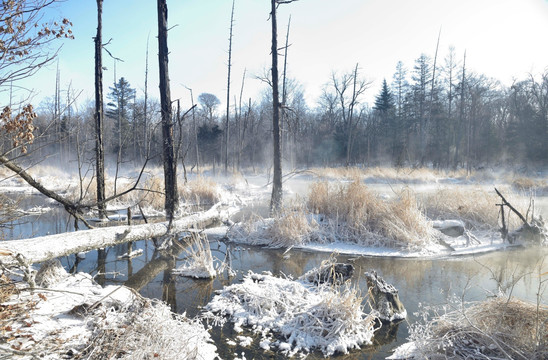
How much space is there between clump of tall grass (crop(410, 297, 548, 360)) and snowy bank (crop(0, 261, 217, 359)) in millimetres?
2034

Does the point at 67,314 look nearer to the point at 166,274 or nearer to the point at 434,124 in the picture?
the point at 166,274

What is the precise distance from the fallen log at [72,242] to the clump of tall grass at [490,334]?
3851 millimetres

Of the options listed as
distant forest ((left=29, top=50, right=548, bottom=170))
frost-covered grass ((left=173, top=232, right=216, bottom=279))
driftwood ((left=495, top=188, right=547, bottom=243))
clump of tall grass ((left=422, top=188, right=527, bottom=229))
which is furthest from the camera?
distant forest ((left=29, top=50, right=548, bottom=170))

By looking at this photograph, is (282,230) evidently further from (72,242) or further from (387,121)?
(387,121)

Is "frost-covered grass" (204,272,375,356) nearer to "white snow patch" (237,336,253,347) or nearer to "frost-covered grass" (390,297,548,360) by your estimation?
"white snow patch" (237,336,253,347)

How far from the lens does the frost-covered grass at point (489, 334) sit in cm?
261

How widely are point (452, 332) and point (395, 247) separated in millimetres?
4159

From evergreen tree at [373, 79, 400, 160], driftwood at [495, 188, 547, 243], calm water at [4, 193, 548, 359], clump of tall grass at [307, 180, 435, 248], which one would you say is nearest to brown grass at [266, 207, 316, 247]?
calm water at [4, 193, 548, 359]

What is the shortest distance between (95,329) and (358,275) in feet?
13.0

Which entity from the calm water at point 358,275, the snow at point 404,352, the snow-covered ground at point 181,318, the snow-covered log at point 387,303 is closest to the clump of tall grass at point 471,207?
the calm water at point 358,275

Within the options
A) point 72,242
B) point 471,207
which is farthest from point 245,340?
point 471,207

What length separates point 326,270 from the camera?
4.88 meters

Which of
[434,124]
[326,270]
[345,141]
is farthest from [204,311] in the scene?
[434,124]

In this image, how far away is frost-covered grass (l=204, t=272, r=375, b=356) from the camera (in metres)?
3.34
